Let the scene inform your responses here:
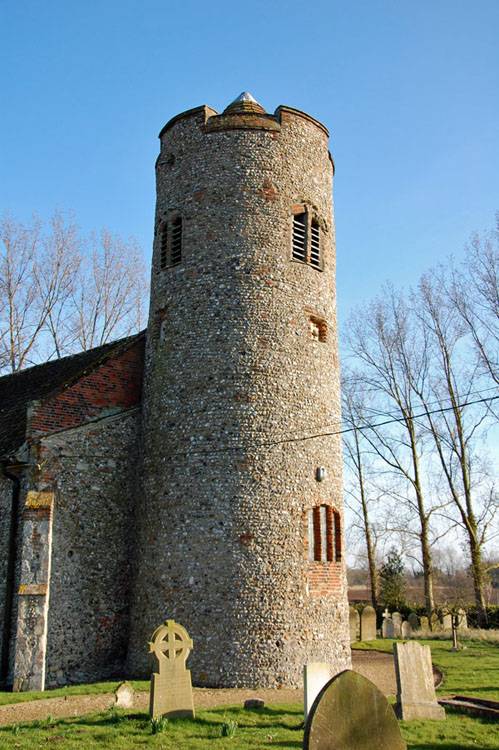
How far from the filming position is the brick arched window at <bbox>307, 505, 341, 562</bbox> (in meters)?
14.1

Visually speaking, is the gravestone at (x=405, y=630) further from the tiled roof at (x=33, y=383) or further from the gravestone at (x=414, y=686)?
the gravestone at (x=414, y=686)

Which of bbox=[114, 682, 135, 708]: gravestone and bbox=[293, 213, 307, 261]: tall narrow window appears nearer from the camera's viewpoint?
bbox=[114, 682, 135, 708]: gravestone

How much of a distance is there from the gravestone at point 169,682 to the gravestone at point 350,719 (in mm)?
4001

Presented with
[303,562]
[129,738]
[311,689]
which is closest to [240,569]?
[303,562]

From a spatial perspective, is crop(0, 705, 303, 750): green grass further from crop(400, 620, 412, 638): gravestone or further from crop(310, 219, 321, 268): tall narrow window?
crop(400, 620, 412, 638): gravestone

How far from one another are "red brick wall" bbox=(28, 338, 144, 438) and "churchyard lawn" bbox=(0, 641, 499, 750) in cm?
666

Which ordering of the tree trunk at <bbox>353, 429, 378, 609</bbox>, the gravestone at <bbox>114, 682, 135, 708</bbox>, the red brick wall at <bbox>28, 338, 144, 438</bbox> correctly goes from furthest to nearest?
the tree trunk at <bbox>353, 429, 378, 609</bbox>
the red brick wall at <bbox>28, 338, 144, 438</bbox>
the gravestone at <bbox>114, 682, 135, 708</bbox>

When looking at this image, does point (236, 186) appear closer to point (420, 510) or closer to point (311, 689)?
point (311, 689)

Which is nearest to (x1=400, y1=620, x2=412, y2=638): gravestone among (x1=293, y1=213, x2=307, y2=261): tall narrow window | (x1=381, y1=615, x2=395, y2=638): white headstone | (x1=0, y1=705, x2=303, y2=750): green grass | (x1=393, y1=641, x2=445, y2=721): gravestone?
(x1=381, y1=615, x2=395, y2=638): white headstone

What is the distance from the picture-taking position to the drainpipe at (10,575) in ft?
46.2

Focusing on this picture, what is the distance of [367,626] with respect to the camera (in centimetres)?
2214

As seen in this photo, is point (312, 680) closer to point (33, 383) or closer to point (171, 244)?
point (171, 244)

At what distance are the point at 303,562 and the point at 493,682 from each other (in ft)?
13.8

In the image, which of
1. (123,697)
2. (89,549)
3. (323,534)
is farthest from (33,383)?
(123,697)
